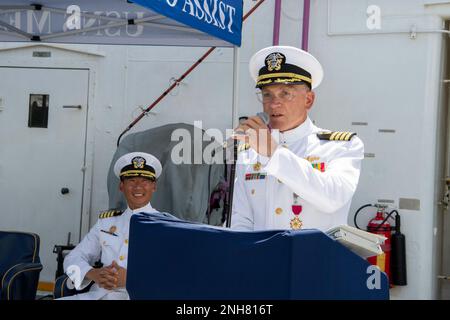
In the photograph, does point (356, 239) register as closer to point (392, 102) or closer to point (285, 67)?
point (285, 67)

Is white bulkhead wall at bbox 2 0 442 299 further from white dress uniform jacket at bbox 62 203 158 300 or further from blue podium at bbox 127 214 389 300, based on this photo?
blue podium at bbox 127 214 389 300

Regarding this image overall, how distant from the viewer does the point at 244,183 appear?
2.83m

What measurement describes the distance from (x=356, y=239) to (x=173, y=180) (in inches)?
135

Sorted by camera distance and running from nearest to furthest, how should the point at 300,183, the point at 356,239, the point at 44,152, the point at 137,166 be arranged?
the point at 356,239
the point at 300,183
the point at 137,166
the point at 44,152

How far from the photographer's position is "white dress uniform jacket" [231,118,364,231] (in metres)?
2.21

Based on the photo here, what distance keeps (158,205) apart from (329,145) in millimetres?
2815

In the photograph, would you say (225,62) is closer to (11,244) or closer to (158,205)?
(158,205)

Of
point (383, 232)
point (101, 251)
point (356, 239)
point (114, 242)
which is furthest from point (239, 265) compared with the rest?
point (383, 232)

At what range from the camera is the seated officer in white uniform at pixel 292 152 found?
2.57 meters

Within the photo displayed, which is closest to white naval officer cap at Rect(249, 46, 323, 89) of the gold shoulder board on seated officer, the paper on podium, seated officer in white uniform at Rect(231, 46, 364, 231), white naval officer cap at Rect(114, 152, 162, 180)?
seated officer in white uniform at Rect(231, 46, 364, 231)

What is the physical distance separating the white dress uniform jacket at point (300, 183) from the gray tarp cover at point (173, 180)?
235 centimetres

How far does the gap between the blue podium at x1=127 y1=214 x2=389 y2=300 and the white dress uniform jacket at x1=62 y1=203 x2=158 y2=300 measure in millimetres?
2272

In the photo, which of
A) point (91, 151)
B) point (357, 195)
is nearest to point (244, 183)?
point (357, 195)

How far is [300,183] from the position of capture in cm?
220
